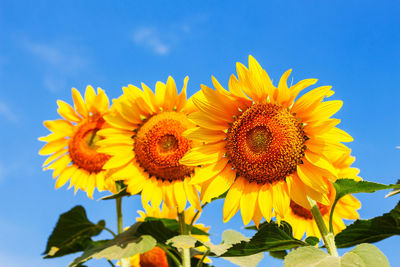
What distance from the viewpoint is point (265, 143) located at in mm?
3264

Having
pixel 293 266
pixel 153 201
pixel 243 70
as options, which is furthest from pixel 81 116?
pixel 293 266

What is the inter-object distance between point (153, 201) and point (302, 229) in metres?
1.52

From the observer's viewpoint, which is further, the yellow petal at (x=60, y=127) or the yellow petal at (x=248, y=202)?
the yellow petal at (x=60, y=127)

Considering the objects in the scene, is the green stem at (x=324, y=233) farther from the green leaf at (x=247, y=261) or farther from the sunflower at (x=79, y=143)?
the sunflower at (x=79, y=143)

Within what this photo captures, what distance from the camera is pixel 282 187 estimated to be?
3154 millimetres

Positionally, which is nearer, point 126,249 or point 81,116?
point 126,249

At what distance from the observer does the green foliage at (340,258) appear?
8.86ft

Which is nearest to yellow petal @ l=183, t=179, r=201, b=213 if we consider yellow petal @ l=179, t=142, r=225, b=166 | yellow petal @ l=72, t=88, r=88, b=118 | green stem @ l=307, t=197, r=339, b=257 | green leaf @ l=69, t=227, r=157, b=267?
green leaf @ l=69, t=227, r=157, b=267

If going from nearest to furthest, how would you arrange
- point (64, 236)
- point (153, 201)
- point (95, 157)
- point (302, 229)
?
point (153, 201), point (302, 229), point (64, 236), point (95, 157)

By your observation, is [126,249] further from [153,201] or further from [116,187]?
[116,187]

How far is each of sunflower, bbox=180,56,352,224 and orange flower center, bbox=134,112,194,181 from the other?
0.79 metres

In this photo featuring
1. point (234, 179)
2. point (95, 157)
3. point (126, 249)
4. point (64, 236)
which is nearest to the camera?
point (234, 179)

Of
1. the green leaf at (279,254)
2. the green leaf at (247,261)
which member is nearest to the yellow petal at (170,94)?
the green leaf at (247,261)

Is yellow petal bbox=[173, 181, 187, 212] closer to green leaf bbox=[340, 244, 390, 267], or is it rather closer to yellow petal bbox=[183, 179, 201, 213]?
yellow petal bbox=[183, 179, 201, 213]
